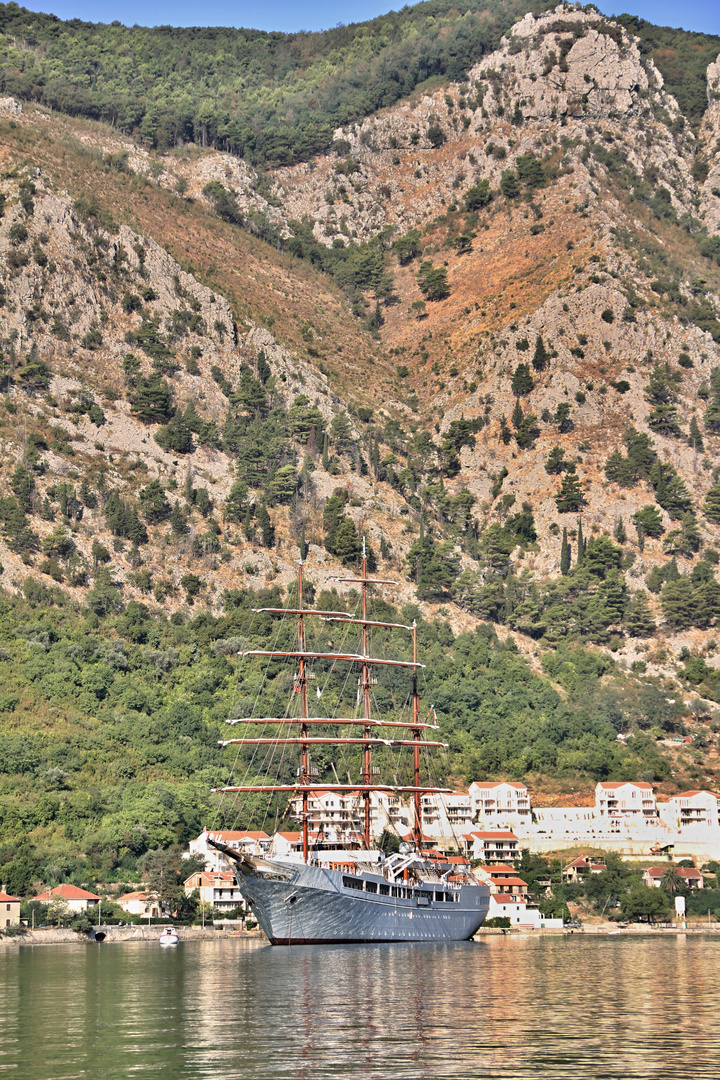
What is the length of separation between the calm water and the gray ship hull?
367 centimetres

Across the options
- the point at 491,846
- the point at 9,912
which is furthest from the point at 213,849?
the point at 491,846

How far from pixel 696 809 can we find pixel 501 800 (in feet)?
61.3

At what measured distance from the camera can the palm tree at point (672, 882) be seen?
126m

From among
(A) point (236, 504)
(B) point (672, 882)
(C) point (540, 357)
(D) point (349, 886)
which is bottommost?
(B) point (672, 882)

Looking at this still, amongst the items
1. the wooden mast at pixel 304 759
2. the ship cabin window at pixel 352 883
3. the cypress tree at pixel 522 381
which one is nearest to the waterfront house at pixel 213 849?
the wooden mast at pixel 304 759

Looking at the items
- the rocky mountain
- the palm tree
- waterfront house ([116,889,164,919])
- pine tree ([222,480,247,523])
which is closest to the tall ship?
Answer: waterfront house ([116,889,164,919])

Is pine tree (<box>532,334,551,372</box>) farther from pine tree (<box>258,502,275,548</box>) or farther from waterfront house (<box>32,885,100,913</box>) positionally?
waterfront house (<box>32,885,100,913</box>)

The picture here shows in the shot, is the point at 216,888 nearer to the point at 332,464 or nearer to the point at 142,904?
the point at 142,904

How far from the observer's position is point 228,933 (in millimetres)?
111812

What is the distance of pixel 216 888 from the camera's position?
12212 cm

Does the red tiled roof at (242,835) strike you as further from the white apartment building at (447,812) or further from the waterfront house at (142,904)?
the white apartment building at (447,812)

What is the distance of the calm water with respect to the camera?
132 ft

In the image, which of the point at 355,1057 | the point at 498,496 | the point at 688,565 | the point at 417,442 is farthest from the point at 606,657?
the point at 355,1057

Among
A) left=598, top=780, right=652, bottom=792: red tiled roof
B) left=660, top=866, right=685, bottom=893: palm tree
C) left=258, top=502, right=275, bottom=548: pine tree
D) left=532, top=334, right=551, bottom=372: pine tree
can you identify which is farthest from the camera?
left=532, top=334, right=551, bottom=372: pine tree
